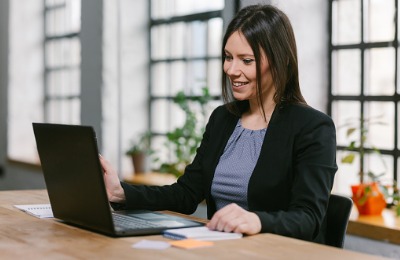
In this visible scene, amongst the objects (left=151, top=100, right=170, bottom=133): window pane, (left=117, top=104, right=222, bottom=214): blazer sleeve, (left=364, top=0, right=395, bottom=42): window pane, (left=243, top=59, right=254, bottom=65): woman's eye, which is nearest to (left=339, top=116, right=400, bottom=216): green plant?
(left=364, top=0, right=395, bottom=42): window pane

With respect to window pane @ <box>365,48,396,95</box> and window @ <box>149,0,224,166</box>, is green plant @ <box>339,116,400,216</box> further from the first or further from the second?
window @ <box>149,0,224,166</box>

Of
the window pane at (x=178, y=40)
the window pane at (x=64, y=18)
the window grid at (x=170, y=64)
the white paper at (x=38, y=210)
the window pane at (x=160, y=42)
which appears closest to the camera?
the white paper at (x=38, y=210)

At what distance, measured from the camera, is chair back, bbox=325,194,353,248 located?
7.48 ft

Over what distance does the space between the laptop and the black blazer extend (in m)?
0.23

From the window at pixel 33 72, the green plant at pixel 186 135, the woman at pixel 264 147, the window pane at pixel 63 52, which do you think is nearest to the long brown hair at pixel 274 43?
the woman at pixel 264 147

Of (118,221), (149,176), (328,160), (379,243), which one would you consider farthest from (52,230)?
(149,176)

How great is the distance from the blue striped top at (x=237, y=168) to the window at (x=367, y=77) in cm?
128

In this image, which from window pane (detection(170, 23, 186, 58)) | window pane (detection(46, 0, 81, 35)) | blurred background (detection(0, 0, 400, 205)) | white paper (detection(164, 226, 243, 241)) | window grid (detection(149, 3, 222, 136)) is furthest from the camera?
window pane (detection(46, 0, 81, 35))

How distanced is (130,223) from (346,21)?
222 centimetres

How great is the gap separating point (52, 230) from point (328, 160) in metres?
0.83

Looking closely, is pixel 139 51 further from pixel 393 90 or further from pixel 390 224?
pixel 390 224

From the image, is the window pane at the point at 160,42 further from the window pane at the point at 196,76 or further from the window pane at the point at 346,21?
the window pane at the point at 346,21

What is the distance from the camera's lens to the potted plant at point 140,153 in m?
5.21

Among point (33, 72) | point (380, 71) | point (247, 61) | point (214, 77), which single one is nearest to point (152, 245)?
point (247, 61)
